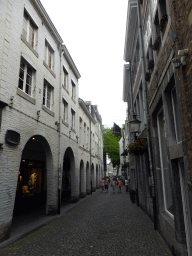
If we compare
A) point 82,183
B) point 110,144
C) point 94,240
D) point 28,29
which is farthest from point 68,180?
point 110,144

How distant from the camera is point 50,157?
433 inches

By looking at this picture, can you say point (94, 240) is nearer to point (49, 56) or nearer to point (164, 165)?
point (164, 165)

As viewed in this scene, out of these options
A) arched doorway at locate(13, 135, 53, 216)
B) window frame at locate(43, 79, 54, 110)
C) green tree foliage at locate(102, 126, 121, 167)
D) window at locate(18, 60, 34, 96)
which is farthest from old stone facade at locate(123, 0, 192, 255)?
green tree foliage at locate(102, 126, 121, 167)

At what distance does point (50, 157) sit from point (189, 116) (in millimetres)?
8742

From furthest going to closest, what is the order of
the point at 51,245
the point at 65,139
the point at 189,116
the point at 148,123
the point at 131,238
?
the point at 65,139
the point at 148,123
the point at 131,238
the point at 51,245
the point at 189,116

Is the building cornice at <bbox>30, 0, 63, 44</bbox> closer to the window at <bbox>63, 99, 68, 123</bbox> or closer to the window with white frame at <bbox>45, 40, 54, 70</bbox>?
the window with white frame at <bbox>45, 40, 54, 70</bbox>

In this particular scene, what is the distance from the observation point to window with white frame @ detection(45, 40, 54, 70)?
1151cm

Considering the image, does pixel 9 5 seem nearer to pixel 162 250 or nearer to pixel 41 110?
pixel 41 110

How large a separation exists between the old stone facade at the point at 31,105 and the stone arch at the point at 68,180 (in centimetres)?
10

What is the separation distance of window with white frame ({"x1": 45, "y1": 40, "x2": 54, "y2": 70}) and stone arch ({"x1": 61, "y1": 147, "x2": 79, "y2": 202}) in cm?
633

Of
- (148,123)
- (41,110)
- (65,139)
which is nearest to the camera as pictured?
(148,123)

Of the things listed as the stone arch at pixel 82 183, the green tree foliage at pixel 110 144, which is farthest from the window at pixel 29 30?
the green tree foliage at pixel 110 144

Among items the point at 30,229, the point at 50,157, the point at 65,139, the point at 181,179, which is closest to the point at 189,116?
the point at 181,179

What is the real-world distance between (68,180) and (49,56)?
15760mm
